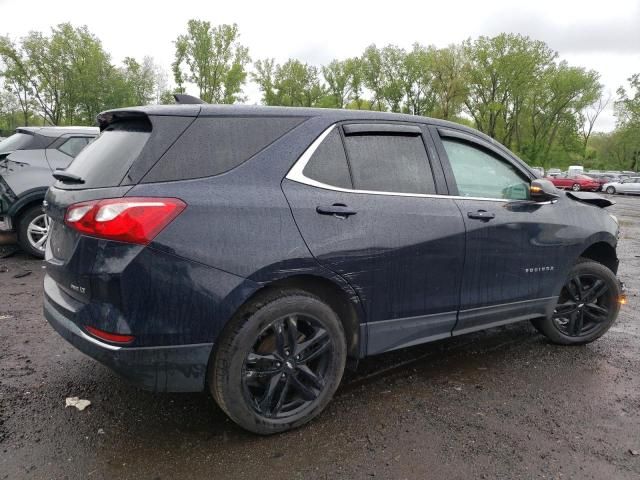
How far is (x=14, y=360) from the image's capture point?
3.43 metres

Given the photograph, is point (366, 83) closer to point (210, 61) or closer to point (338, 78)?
point (338, 78)

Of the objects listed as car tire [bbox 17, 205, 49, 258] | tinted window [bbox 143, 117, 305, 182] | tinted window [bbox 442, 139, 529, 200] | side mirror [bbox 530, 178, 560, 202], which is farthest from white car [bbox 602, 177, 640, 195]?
tinted window [bbox 143, 117, 305, 182]

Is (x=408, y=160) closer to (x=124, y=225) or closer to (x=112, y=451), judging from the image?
(x=124, y=225)

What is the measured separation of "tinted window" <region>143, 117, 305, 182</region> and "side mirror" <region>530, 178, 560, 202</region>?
6.34 ft

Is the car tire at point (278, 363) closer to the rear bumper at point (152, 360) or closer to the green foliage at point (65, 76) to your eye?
the rear bumper at point (152, 360)

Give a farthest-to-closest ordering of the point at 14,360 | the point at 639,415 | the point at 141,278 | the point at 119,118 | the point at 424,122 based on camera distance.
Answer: the point at 14,360 < the point at 424,122 < the point at 639,415 < the point at 119,118 < the point at 141,278

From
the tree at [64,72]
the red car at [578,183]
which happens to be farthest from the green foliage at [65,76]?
the red car at [578,183]

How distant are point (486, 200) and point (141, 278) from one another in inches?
89.6

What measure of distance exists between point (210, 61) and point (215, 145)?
144ft

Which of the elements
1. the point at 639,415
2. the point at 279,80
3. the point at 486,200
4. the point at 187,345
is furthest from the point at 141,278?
the point at 279,80

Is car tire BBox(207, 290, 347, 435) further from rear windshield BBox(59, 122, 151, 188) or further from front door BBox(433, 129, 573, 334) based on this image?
front door BBox(433, 129, 573, 334)

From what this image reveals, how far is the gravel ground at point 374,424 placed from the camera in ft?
7.64

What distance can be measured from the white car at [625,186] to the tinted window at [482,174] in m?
40.2

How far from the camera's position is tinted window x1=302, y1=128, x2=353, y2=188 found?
2586 mm
